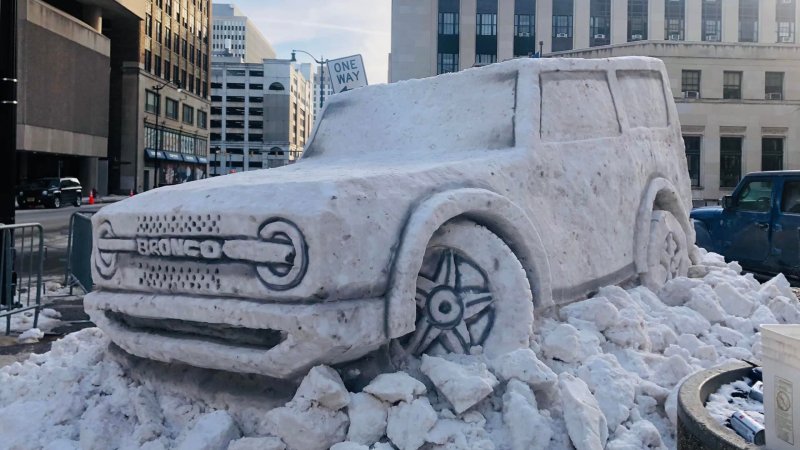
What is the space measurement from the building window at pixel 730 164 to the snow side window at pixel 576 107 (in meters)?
35.3

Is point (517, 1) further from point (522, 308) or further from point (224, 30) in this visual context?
point (224, 30)

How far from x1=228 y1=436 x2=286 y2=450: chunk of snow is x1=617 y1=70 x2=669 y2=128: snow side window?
378 centimetres

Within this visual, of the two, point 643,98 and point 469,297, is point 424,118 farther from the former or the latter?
point 643,98

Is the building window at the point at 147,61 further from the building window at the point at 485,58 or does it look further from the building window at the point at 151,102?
the building window at the point at 485,58

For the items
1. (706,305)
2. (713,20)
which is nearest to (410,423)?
(706,305)

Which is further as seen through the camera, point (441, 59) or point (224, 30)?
point (224, 30)

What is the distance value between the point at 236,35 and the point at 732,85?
11542 cm

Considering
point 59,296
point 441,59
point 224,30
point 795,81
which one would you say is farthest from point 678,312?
point 224,30

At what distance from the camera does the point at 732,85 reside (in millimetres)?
37250

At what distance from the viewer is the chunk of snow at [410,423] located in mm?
2674

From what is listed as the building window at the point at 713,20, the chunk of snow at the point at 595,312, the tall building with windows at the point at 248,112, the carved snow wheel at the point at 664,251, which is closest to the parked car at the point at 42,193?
the carved snow wheel at the point at 664,251

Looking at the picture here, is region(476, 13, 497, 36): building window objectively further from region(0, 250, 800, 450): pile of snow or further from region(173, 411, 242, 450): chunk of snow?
region(173, 411, 242, 450): chunk of snow

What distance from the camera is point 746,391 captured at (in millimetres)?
2832

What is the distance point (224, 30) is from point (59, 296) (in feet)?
456
